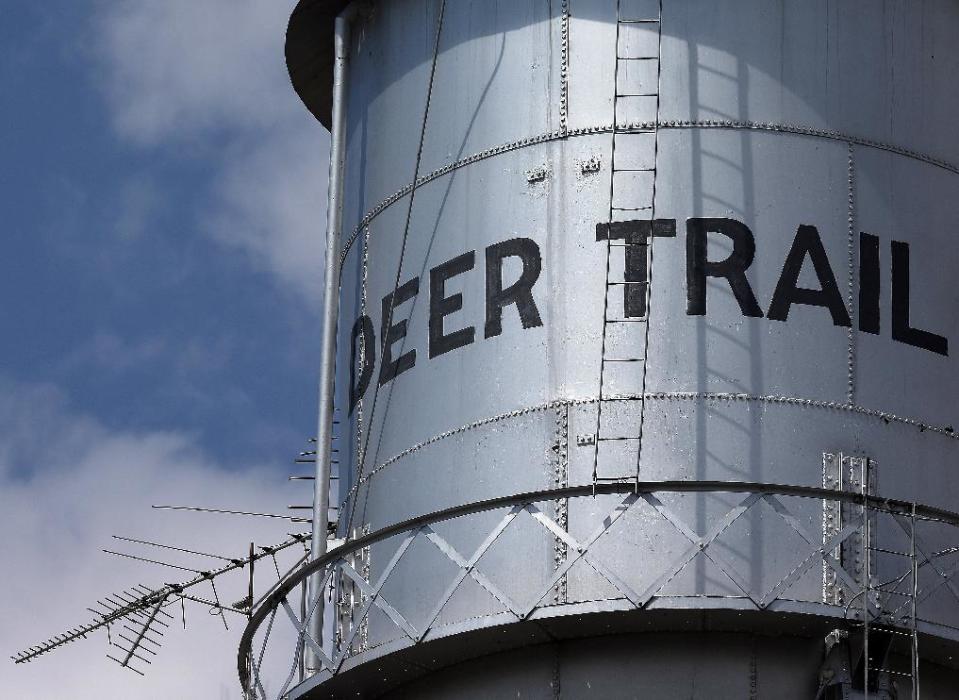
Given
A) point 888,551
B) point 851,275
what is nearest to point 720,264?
point 851,275

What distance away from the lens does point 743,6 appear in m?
20.9

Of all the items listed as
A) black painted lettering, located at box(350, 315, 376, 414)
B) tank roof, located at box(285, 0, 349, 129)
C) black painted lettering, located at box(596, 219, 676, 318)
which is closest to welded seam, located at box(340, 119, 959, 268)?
black painted lettering, located at box(596, 219, 676, 318)

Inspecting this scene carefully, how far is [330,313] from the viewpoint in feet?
72.4

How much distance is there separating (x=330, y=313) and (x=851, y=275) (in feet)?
16.5

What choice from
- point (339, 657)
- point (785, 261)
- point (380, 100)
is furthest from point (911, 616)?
point (380, 100)

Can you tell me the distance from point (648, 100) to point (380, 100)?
10.3 ft

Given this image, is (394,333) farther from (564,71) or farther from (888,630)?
(888,630)

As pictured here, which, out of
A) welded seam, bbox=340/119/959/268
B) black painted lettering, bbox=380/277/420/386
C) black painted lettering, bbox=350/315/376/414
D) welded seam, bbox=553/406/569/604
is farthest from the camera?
black painted lettering, bbox=350/315/376/414

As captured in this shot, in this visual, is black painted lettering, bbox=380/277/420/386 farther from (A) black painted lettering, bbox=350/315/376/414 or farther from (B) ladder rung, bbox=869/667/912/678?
(B) ladder rung, bbox=869/667/912/678

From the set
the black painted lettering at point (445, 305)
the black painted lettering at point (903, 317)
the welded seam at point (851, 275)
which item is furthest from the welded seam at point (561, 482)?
the black painted lettering at point (903, 317)

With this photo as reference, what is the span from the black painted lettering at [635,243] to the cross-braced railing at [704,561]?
1.83 metres

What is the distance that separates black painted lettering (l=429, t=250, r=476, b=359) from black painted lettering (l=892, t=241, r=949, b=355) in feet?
12.1

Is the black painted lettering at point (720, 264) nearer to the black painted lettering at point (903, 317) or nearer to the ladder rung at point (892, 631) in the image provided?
the black painted lettering at point (903, 317)

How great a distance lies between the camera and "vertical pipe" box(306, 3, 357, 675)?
2062 cm
